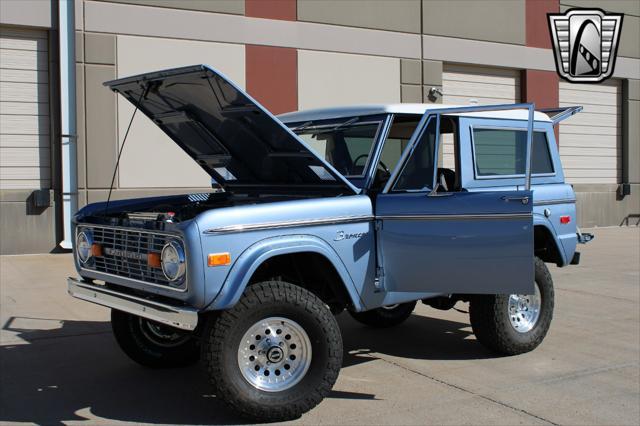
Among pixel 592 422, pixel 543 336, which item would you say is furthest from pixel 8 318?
pixel 592 422

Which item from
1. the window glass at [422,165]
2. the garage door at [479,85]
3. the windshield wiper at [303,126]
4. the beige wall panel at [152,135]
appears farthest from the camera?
the garage door at [479,85]

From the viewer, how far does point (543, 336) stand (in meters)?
6.10

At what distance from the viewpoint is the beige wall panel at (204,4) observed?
1336cm

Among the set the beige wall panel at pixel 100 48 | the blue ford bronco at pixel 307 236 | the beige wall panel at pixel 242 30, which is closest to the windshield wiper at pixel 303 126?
the blue ford bronco at pixel 307 236

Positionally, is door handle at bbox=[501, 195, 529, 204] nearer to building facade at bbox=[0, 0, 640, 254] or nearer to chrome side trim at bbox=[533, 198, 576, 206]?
chrome side trim at bbox=[533, 198, 576, 206]

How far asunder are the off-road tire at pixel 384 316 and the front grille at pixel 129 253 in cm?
268

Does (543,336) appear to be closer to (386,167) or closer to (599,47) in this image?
(386,167)

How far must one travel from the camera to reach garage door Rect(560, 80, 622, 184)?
19250 millimetres

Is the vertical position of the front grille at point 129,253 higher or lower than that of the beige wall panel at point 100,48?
lower

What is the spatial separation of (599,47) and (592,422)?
17.6 meters

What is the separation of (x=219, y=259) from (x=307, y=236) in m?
0.69

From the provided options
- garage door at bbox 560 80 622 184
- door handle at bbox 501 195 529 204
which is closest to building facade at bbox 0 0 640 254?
garage door at bbox 560 80 622 184

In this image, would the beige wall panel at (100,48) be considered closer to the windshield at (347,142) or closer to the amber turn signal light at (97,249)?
the windshield at (347,142)

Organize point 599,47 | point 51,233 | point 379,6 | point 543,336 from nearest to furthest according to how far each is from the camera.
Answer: point 543,336 < point 51,233 < point 379,6 < point 599,47
